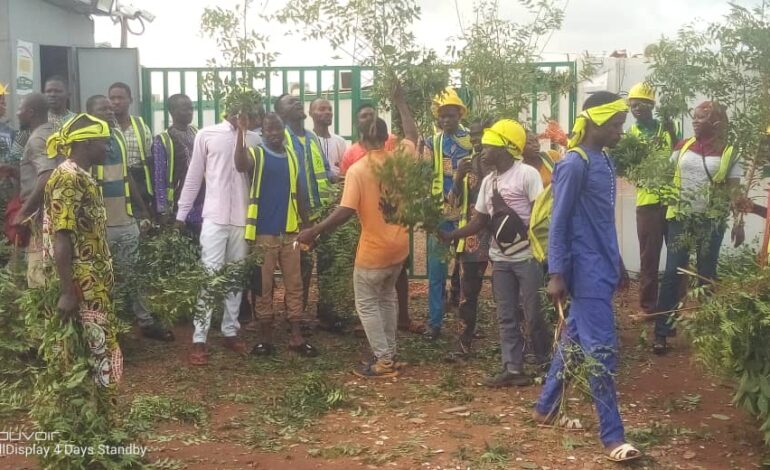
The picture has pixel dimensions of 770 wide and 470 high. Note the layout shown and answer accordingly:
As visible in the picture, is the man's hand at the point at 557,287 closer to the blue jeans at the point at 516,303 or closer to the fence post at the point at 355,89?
the blue jeans at the point at 516,303

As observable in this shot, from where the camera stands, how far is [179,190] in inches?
300

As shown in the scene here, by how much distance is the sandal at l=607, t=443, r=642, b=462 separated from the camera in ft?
15.0

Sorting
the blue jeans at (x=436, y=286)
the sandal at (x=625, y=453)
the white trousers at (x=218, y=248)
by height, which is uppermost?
the white trousers at (x=218, y=248)

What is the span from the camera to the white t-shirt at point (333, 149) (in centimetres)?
822

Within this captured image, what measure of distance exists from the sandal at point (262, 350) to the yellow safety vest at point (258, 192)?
888 millimetres

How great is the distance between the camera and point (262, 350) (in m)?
6.86

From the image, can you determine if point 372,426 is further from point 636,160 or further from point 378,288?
point 636,160

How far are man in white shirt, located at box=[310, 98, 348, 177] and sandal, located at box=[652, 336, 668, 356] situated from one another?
3251 millimetres

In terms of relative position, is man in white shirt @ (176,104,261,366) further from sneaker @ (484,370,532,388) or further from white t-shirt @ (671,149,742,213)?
white t-shirt @ (671,149,742,213)

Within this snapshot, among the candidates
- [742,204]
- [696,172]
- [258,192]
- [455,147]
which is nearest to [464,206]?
[455,147]

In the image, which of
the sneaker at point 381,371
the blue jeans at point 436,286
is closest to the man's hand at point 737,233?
the blue jeans at point 436,286

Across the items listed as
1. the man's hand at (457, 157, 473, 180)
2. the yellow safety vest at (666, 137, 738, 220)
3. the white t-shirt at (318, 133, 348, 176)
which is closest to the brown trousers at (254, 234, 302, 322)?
the man's hand at (457, 157, 473, 180)

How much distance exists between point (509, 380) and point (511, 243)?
100 centimetres

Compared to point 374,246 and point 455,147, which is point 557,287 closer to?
point 374,246
